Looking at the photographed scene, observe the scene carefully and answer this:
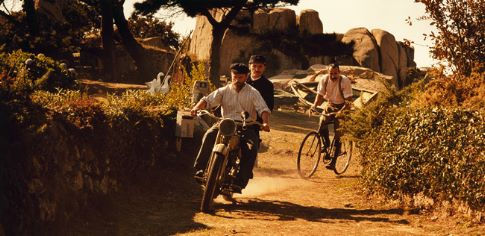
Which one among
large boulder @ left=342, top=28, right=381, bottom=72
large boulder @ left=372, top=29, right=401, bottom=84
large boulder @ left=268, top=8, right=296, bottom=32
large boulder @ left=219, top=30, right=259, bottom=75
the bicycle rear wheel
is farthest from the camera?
large boulder @ left=268, top=8, right=296, bottom=32

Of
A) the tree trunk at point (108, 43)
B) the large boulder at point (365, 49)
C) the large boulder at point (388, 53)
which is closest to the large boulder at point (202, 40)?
the tree trunk at point (108, 43)

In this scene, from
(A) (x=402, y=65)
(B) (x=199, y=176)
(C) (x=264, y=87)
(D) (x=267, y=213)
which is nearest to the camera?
(B) (x=199, y=176)

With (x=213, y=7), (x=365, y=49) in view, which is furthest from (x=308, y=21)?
(x=213, y=7)

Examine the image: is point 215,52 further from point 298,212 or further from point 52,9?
point 298,212

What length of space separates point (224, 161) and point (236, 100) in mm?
988

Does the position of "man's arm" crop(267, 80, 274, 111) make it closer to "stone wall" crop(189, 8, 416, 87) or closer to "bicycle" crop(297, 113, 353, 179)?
"bicycle" crop(297, 113, 353, 179)

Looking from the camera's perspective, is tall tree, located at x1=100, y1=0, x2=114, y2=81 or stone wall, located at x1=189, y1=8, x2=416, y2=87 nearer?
tall tree, located at x1=100, y1=0, x2=114, y2=81

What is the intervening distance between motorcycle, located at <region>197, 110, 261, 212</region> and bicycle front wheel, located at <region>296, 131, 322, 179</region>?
11.0 ft

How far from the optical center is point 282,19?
161 ft

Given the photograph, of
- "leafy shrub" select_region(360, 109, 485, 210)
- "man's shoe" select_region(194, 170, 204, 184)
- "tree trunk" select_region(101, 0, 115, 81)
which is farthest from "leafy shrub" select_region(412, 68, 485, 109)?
"tree trunk" select_region(101, 0, 115, 81)

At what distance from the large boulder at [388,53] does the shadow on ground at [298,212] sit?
38939mm

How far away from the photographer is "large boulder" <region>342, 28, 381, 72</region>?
46938 mm

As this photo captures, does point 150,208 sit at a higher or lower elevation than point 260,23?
lower

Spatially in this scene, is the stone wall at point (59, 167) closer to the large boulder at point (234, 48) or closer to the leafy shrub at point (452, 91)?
the leafy shrub at point (452, 91)
